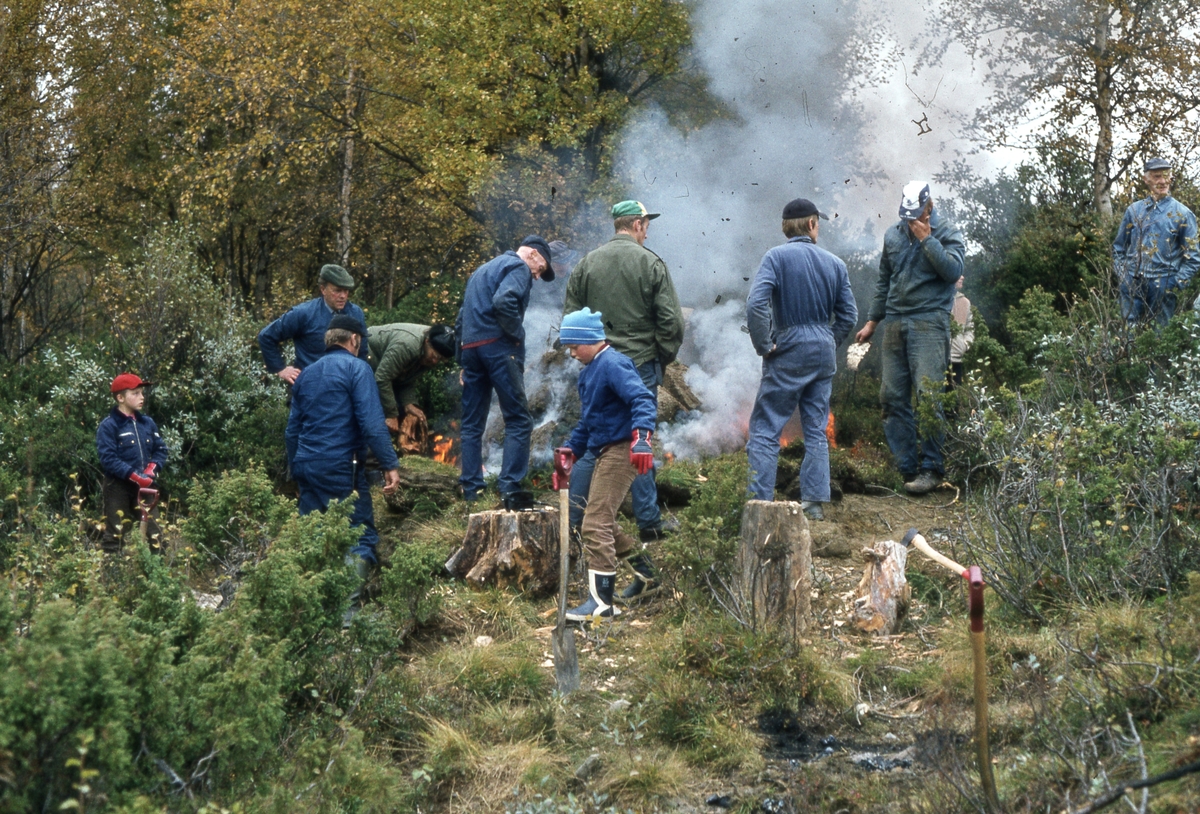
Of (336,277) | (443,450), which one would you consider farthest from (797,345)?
(443,450)

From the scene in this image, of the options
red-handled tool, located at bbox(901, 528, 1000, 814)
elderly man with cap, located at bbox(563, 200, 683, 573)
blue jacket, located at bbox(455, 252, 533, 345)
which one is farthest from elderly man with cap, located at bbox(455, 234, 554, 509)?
red-handled tool, located at bbox(901, 528, 1000, 814)

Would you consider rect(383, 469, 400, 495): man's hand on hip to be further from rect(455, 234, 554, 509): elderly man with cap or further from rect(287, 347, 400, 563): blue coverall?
rect(455, 234, 554, 509): elderly man with cap

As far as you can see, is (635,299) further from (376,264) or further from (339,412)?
(376,264)

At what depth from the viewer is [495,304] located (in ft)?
25.7

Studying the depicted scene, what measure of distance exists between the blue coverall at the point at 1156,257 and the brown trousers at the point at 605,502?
3.83 meters

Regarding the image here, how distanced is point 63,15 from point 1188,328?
17.1 meters

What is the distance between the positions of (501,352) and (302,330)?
1.51 m

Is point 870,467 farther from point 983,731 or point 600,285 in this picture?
point 983,731

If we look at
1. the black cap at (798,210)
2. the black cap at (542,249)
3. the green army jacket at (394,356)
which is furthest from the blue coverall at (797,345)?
the green army jacket at (394,356)

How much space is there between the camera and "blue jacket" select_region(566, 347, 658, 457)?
634 centimetres

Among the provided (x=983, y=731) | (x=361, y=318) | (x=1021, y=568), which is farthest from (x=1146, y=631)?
(x=361, y=318)

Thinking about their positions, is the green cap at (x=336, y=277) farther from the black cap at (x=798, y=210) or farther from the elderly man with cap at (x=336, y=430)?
the black cap at (x=798, y=210)

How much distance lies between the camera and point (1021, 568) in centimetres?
579

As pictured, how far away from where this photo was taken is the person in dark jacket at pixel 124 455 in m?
8.29
